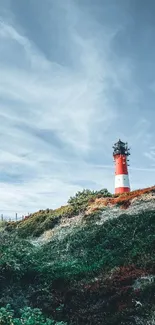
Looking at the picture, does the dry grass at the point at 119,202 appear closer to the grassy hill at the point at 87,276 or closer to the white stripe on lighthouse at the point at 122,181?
the grassy hill at the point at 87,276

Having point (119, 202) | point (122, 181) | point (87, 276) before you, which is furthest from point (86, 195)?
point (87, 276)

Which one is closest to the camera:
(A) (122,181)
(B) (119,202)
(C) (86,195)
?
(B) (119,202)

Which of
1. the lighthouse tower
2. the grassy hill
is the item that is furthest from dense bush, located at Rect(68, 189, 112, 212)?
the grassy hill

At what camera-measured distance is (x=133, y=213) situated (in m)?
24.4

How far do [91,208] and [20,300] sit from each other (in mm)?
16252

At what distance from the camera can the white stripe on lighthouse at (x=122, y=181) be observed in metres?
44.4

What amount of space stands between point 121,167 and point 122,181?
243cm

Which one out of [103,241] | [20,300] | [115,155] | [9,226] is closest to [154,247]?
[103,241]

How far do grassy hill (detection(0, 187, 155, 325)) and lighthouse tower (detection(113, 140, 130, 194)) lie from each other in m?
19.2

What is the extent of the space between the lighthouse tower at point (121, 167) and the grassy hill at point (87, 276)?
63.0 feet

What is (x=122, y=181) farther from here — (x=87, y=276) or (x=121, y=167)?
(x=87, y=276)

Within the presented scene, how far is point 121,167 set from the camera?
46.4m

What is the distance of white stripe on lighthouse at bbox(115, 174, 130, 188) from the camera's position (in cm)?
4438

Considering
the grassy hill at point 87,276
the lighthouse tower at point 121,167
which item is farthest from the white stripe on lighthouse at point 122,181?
the grassy hill at point 87,276
